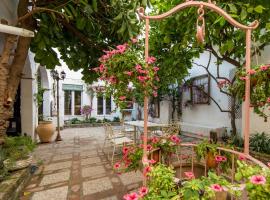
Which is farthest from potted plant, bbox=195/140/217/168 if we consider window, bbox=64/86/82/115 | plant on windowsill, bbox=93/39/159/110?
window, bbox=64/86/82/115

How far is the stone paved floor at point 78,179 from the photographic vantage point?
2.90 metres

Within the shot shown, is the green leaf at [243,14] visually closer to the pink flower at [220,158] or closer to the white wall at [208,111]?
the pink flower at [220,158]

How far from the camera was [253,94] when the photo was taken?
1891 millimetres

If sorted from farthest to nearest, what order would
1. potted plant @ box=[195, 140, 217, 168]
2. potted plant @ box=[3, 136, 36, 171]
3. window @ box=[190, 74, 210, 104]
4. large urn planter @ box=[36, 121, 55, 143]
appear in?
window @ box=[190, 74, 210, 104], large urn planter @ box=[36, 121, 55, 143], potted plant @ box=[3, 136, 36, 171], potted plant @ box=[195, 140, 217, 168]

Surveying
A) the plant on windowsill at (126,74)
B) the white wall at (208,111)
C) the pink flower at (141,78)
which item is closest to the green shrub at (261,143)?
the white wall at (208,111)

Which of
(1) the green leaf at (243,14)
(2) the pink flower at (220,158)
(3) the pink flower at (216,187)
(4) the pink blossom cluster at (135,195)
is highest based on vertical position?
(1) the green leaf at (243,14)

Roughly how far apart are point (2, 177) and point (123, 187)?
169 cm

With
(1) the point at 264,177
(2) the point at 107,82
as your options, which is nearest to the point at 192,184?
Answer: (1) the point at 264,177

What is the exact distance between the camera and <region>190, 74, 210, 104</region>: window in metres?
7.36

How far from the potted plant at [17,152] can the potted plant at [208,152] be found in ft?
9.08

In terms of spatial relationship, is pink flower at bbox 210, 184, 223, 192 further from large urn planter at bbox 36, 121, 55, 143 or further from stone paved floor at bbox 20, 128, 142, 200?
large urn planter at bbox 36, 121, 55, 143

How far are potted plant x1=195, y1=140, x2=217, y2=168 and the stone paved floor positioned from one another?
137cm

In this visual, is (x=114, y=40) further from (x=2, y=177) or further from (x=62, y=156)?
(x=62, y=156)

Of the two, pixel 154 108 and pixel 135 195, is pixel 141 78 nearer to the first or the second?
pixel 135 195
